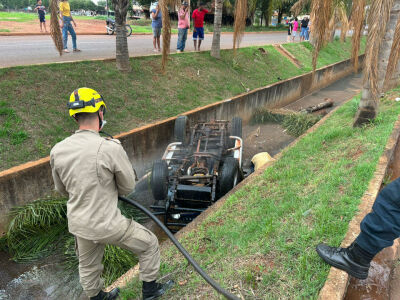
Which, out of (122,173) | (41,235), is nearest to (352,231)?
(122,173)

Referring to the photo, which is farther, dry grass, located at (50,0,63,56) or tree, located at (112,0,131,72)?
tree, located at (112,0,131,72)

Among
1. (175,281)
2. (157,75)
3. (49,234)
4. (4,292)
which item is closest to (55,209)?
(49,234)

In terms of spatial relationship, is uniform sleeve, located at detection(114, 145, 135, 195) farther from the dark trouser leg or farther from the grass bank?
the grass bank

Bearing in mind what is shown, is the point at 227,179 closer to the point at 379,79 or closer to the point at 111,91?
the point at 379,79

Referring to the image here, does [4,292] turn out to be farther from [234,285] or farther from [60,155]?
[234,285]

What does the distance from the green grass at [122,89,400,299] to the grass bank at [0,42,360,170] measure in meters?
3.78

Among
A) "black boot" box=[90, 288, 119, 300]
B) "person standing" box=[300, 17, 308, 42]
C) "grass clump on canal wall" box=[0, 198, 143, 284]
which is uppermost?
"person standing" box=[300, 17, 308, 42]

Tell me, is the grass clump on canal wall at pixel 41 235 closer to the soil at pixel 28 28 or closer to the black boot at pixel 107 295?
the black boot at pixel 107 295

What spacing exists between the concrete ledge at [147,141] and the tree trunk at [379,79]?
202 cm

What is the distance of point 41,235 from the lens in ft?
16.5

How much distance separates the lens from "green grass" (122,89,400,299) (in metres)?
2.79

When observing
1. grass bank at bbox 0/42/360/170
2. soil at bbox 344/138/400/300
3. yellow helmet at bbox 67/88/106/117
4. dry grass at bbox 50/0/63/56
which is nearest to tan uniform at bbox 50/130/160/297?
yellow helmet at bbox 67/88/106/117

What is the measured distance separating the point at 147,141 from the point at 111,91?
1.89 m

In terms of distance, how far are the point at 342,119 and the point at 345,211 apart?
515 cm
